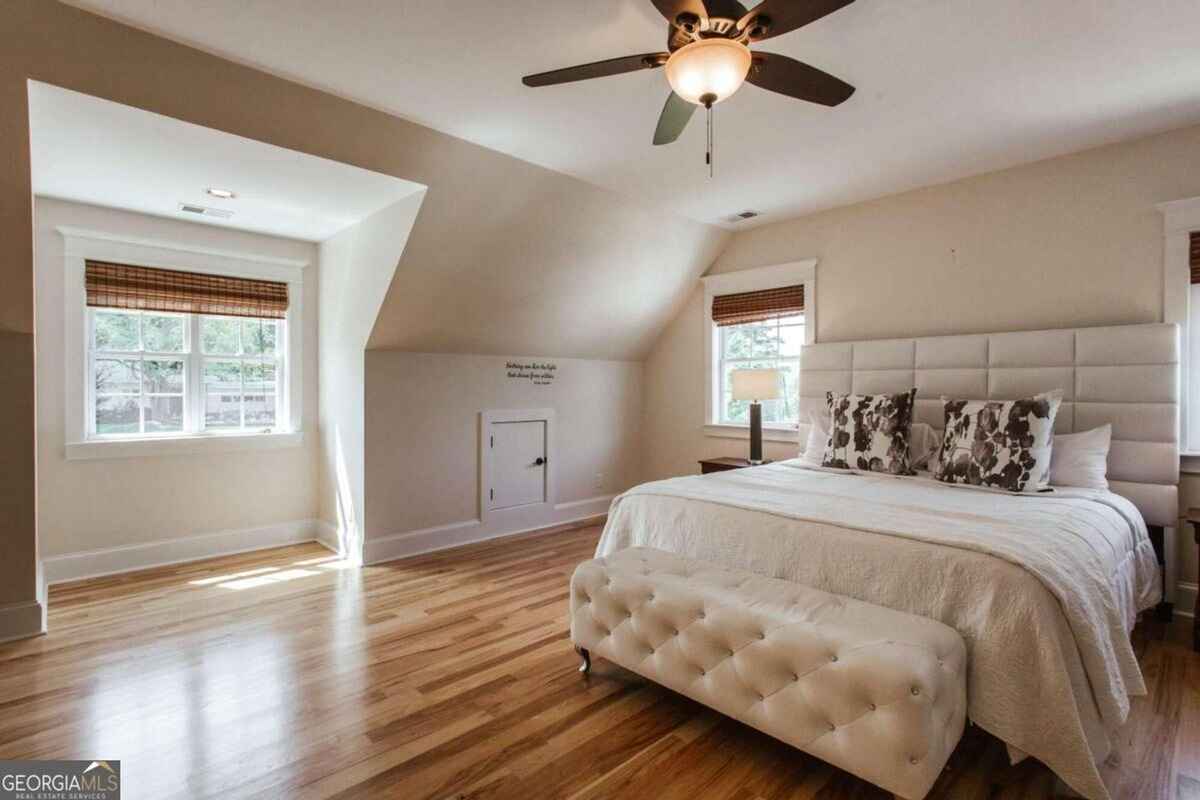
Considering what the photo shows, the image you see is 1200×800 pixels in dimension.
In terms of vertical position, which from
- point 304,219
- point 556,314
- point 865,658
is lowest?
point 865,658

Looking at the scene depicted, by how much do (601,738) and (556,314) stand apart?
326 cm

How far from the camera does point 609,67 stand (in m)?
1.88

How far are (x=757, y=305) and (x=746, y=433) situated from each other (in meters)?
1.07

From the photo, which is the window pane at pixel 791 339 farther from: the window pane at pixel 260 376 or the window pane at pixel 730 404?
the window pane at pixel 260 376

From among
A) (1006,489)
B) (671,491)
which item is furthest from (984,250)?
(671,491)

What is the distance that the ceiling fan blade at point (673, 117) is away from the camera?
7.06 feet

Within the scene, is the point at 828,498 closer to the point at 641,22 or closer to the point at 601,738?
the point at 601,738

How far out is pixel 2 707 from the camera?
84.9 inches

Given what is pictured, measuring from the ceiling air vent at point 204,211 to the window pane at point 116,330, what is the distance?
85 cm

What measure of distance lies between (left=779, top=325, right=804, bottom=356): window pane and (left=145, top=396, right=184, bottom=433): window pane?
4582mm

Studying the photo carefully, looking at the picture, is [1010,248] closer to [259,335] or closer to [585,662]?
[585,662]

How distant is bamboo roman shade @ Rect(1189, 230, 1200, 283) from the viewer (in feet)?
→ 9.70

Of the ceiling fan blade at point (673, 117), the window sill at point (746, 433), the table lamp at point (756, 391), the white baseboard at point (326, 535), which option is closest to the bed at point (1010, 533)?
the table lamp at point (756, 391)

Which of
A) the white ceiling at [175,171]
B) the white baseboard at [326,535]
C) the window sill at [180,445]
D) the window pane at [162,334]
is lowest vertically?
the white baseboard at [326,535]
